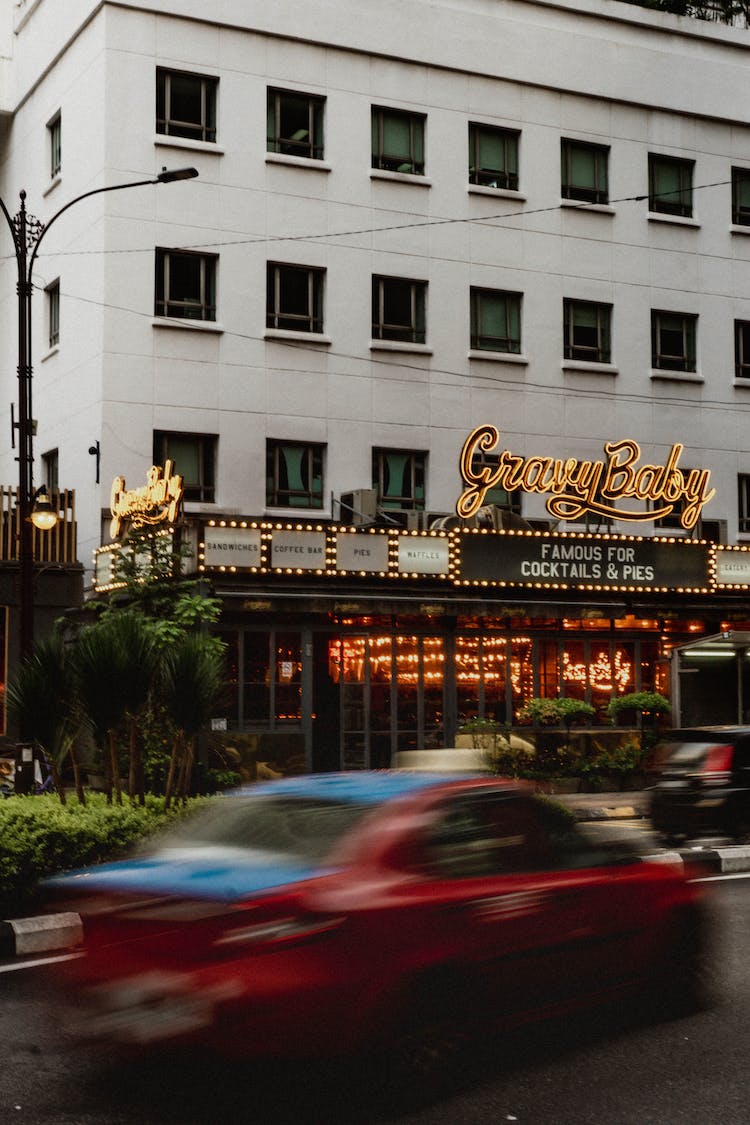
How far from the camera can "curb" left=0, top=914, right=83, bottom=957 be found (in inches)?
391

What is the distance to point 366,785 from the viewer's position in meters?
7.04

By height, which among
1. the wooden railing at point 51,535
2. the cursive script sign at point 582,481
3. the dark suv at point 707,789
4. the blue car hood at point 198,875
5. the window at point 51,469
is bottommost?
the dark suv at point 707,789

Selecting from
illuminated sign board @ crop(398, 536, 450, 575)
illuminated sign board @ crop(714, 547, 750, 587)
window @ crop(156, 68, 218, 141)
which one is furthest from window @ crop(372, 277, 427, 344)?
illuminated sign board @ crop(714, 547, 750, 587)

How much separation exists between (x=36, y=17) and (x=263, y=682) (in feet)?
52.4

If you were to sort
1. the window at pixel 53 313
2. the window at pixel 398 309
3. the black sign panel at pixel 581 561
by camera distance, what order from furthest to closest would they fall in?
1. the window at pixel 53 313
2. the window at pixel 398 309
3. the black sign panel at pixel 581 561

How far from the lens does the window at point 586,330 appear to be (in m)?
28.6

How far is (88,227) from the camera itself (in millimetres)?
Result: 25484

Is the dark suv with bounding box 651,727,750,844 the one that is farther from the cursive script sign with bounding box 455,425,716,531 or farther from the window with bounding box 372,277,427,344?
the window with bounding box 372,277,427,344

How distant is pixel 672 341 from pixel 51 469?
13.6 metres

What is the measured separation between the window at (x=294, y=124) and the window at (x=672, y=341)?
826cm

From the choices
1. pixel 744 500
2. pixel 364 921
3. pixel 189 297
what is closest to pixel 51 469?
pixel 189 297

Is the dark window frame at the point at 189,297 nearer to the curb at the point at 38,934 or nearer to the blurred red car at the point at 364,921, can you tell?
the curb at the point at 38,934

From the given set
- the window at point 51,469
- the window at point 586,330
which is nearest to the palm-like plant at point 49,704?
the window at point 51,469

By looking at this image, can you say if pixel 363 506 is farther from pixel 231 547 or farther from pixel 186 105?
pixel 186 105
